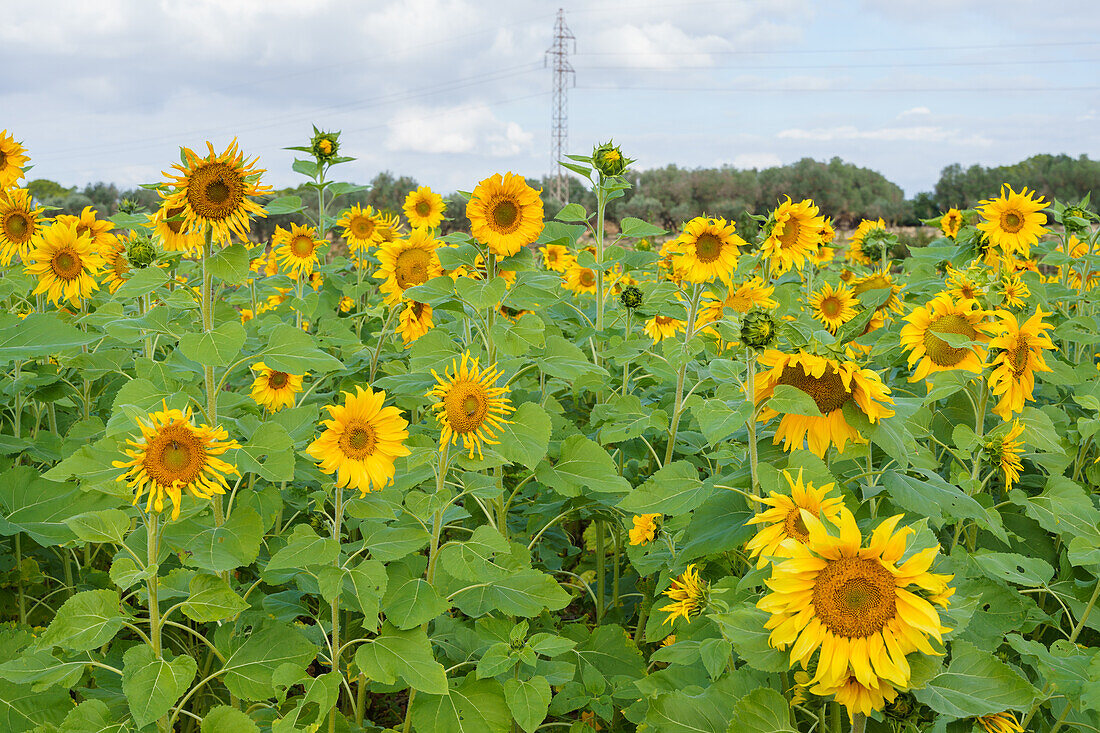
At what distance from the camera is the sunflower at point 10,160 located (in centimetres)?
397

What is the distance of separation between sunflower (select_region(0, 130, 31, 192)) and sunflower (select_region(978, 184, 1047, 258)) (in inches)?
209

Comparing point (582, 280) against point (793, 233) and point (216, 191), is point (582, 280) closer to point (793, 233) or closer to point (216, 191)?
→ point (793, 233)

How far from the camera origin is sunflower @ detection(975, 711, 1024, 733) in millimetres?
1755

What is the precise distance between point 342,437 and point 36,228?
3.05m

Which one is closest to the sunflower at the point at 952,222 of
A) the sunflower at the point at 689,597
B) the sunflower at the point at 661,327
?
the sunflower at the point at 661,327

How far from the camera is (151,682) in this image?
187 cm

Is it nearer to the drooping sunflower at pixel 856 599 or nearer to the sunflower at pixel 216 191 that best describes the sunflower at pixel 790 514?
the drooping sunflower at pixel 856 599

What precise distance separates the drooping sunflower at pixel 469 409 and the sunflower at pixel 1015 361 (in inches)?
66.6

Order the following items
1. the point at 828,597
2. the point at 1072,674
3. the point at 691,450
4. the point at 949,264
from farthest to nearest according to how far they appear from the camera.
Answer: the point at 949,264
the point at 691,450
the point at 1072,674
the point at 828,597

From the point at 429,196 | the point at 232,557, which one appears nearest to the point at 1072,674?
the point at 232,557

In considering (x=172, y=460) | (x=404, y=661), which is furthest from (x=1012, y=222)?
(x=172, y=460)

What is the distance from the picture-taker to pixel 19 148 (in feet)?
13.1

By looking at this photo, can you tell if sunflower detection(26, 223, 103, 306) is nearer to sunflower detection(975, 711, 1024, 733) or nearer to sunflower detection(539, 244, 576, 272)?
sunflower detection(539, 244, 576, 272)

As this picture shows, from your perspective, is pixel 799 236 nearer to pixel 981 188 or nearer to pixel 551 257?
pixel 551 257
